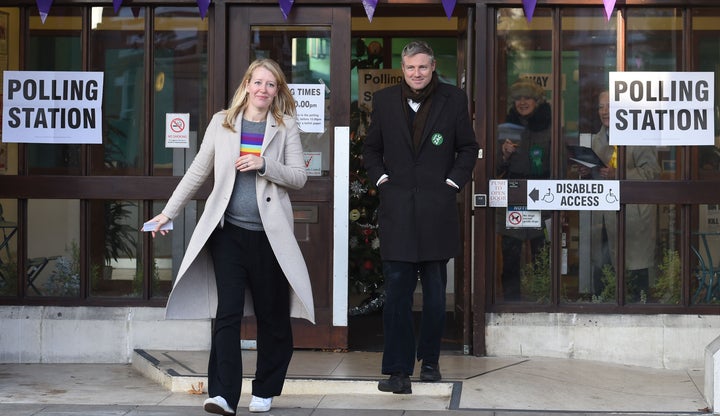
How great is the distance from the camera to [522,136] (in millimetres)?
7781

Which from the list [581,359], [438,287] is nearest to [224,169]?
[438,287]

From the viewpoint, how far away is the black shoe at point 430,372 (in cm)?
674

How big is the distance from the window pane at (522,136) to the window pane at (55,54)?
2.90 metres

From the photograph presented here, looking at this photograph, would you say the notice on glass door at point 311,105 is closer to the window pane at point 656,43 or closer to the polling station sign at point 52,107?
the polling station sign at point 52,107

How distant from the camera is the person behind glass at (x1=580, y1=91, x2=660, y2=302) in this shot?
770cm

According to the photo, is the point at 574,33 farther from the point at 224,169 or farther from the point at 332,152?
the point at 224,169

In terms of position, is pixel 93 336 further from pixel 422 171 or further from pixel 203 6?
pixel 422 171

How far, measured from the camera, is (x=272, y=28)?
25.8 feet

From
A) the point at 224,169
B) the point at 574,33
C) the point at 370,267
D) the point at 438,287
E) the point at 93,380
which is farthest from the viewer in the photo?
the point at 370,267

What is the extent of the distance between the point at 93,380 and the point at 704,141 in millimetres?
4296

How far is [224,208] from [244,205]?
4.7 inches

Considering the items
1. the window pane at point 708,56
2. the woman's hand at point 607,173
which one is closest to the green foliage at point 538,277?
the woman's hand at point 607,173

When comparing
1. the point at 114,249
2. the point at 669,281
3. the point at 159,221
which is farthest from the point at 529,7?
the point at 114,249

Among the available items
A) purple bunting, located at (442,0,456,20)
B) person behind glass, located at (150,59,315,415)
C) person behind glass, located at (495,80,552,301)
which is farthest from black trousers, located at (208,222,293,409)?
purple bunting, located at (442,0,456,20)
